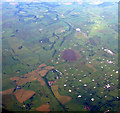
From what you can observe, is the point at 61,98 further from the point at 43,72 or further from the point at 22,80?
the point at 22,80

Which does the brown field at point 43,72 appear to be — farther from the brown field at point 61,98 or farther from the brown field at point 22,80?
the brown field at point 61,98

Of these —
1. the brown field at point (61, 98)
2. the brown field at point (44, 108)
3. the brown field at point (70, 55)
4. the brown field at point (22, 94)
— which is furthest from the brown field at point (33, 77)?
the brown field at point (44, 108)

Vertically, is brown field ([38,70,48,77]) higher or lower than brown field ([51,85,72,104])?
higher

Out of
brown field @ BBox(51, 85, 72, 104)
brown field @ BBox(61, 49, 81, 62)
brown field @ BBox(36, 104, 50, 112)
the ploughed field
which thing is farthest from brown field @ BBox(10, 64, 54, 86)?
brown field @ BBox(36, 104, 50, 112)

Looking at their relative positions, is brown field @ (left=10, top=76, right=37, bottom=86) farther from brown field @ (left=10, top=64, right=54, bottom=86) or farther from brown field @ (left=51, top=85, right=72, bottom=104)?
brown field @ (left=51, top=85, right=72, bottom=104)

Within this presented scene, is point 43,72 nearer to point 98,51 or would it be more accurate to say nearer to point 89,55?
point 89,55

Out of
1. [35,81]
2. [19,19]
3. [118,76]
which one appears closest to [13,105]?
[35,81]

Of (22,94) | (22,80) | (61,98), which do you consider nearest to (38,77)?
(22,80)
